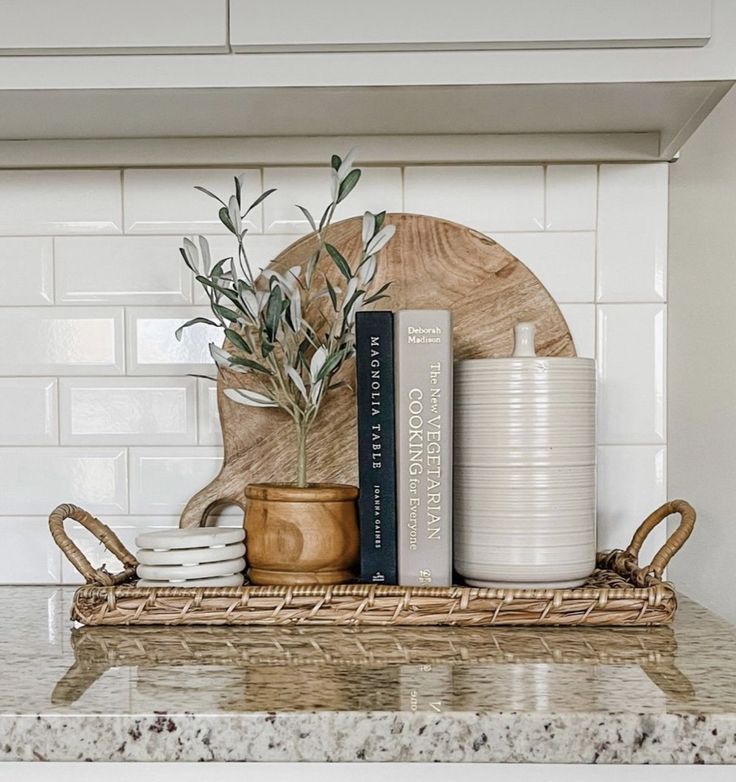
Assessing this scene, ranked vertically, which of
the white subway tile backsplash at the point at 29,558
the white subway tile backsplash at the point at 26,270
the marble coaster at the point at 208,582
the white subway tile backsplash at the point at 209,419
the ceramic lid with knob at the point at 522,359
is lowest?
the white subway tile backsplash at the point at 29,558

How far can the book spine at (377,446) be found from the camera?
1027 millimetres

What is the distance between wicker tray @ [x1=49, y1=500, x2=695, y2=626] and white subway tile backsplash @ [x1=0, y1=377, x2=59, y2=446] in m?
0.37

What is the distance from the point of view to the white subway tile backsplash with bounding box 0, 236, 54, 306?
130cm

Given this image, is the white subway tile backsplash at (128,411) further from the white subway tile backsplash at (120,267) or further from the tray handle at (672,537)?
the tray handle at (672,537)

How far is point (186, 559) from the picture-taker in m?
1.03

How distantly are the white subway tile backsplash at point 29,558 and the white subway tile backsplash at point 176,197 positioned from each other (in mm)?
431

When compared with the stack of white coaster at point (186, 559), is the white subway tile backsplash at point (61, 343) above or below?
above

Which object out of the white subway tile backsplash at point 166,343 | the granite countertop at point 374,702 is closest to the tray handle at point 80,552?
the granite countertop at point 374,702

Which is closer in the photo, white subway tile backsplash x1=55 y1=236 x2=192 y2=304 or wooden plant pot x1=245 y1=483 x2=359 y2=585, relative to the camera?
wooden plant pot x1=245 y1=483 x2=359 y2=585

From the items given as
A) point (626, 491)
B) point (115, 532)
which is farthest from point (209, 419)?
point (626, 491)

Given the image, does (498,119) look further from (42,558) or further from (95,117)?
(42,558)

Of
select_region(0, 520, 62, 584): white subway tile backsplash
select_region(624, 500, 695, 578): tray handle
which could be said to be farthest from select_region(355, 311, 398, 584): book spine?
select_region(0, 520, 62, 584): white subway tile backsplash

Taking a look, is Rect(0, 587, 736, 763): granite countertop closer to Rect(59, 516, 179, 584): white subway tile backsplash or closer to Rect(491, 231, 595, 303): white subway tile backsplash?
Rect(59, 516, 179, 584): white subway tile backsplash

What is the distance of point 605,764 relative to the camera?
0.70 metres
